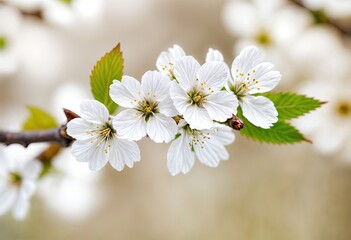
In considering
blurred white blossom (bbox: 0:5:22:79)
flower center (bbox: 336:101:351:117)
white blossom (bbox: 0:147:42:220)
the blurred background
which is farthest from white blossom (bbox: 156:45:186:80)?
the blurred background

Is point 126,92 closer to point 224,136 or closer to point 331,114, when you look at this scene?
point 224,136

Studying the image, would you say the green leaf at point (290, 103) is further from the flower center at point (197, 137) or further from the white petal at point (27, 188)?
the white petal at point (27, 188)

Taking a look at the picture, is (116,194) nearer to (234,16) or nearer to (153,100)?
(234,16)

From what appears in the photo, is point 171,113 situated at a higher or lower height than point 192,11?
higher

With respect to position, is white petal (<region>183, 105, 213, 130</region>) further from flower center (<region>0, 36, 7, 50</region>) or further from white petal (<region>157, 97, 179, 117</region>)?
flower center (<region>0, 36, 7, 50</region>)

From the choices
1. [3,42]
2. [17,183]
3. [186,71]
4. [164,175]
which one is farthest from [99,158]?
[164,175]

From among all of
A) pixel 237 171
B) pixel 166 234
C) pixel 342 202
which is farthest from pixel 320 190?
pixel 166 234
